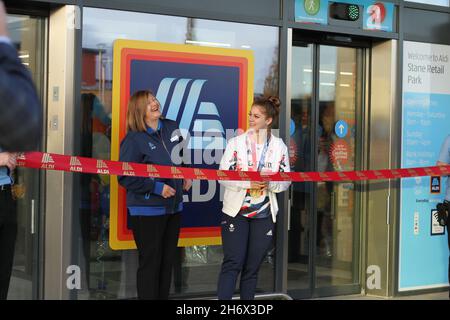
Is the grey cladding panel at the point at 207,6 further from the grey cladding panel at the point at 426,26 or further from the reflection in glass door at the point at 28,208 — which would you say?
the grey cladding panel at the point at 426,26

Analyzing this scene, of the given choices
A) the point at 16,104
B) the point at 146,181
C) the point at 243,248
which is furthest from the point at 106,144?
the point at 16,104

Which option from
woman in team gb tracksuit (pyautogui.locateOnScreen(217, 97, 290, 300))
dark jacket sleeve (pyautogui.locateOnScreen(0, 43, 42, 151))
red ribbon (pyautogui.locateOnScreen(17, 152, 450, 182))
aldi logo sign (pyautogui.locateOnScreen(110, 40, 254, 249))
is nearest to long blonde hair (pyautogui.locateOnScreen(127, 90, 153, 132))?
red ribbon (pyautogui.locateOnScreen(17, 152, 450, 182))

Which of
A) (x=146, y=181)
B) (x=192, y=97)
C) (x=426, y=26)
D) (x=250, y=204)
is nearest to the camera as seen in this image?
(x=146, y=181)

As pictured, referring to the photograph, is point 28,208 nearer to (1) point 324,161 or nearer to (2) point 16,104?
(1) point 324,161

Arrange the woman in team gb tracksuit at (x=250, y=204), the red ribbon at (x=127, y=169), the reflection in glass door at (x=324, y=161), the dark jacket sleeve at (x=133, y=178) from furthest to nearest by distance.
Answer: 1. the reflection in glass door at (x=324, y=161)
2. the woman in team gb tracksuit at (x=250, y=204)
3. the dark jacket sleeve at (x=133, y=178)
4. the red ribbon at (x=127, y=169)

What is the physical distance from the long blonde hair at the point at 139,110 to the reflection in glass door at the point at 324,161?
7.25 ft

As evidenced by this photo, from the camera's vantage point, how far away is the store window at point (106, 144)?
6164 millimetres

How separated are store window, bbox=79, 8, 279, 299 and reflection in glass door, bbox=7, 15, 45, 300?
0.35 m

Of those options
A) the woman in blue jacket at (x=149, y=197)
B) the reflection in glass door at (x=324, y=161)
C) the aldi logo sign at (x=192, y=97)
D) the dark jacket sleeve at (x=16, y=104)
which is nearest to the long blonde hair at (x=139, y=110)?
the woman in blue jacket at (x=149, y=197)

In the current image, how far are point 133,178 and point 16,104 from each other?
3.89 meters

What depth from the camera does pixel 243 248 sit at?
603 centimetres

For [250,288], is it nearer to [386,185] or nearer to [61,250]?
[61,250]
